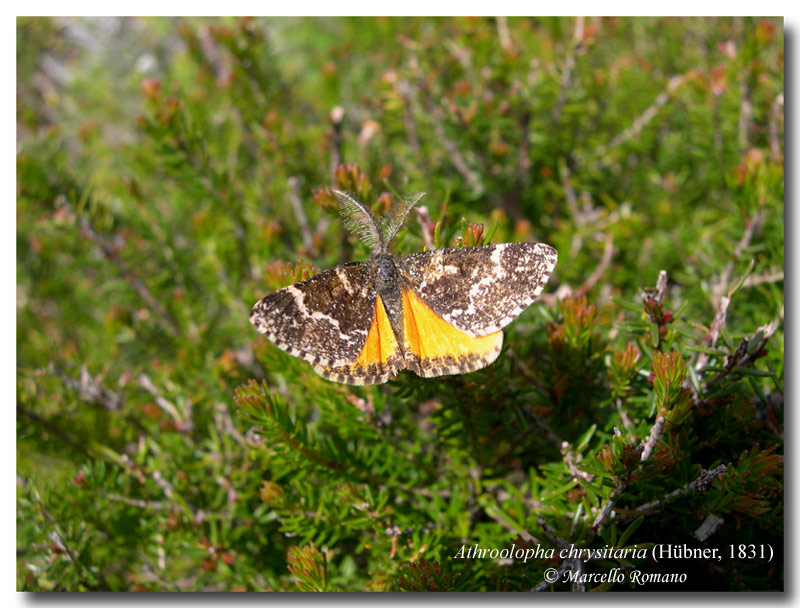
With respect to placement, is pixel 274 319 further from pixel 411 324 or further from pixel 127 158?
pixel 127 158

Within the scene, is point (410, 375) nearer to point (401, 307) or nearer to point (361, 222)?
point (401, 307)

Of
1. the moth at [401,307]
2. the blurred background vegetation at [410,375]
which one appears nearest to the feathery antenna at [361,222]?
the moth at [401,307]

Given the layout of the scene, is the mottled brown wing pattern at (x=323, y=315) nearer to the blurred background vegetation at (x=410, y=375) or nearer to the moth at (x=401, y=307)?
the moth at (x=401, y=307)

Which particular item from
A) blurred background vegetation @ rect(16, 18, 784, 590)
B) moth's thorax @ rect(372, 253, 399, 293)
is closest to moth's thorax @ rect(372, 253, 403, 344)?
moth's thorax @ rect(372, 253, 399, 293)

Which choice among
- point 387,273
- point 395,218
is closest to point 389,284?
point 387,273

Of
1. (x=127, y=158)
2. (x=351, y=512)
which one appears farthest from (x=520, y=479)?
(x=127, y=158)

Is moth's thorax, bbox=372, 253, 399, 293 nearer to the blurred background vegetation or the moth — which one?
the moth

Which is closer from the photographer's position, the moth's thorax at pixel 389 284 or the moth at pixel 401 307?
the moth at pixel 401 307
